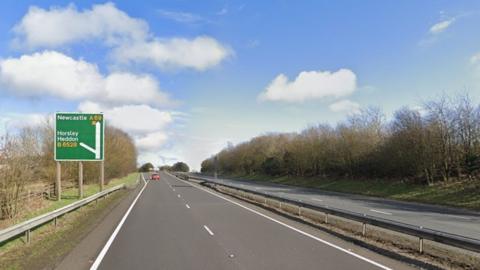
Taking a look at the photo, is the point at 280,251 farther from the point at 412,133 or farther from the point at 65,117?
the point at 412,133

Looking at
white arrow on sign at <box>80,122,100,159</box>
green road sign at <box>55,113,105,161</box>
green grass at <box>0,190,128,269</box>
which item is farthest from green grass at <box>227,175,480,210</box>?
green road sign at <box>55,113,105,161</box>

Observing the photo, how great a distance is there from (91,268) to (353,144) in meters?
52.6

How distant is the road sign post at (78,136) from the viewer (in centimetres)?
3578

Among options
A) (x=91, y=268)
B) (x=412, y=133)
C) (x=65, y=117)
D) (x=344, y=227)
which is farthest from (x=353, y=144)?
(x=91, y=268)

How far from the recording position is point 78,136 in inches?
1432

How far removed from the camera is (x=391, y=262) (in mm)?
10406

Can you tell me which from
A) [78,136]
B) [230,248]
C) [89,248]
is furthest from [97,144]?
[230,248]

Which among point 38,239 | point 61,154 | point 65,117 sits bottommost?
point 38,239

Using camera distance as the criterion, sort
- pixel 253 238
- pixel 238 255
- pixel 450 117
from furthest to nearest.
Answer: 1. pixel 450 117
2. pixel 253 238
3. pixel 238 255

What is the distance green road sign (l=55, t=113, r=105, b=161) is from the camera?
35.8m

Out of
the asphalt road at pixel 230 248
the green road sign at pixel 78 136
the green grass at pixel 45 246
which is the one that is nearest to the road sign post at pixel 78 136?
the green road sign at pixel 78 136

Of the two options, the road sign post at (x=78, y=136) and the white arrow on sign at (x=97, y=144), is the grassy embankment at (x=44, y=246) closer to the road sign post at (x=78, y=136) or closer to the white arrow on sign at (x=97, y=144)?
the road sign post at (x=78, y=136)

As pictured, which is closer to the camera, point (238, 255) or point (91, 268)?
point (91, 268)

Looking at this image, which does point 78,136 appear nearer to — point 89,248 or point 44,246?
point 44,246
